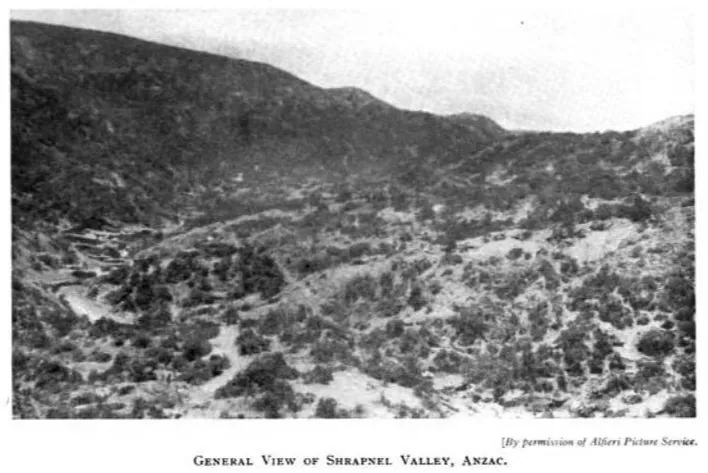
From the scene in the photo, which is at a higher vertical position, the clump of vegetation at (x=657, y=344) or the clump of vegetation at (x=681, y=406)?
the clump of vegetation at (x=657, y=344)

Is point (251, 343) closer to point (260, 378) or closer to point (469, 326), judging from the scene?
point (260, 378)

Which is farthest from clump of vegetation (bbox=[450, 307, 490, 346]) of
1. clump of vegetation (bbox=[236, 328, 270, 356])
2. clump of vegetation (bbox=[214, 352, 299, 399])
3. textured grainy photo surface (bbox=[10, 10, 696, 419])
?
clump of vegetation (bbox=[236, 328, 270, 356])

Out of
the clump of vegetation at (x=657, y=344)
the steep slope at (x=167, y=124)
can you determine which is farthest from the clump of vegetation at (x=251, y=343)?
→ the steep slope at (x=167, y=124)

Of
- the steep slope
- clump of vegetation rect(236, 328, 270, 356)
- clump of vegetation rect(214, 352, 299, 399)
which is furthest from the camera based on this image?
the steep slope

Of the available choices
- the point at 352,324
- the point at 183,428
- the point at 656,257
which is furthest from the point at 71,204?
the point at 656,257

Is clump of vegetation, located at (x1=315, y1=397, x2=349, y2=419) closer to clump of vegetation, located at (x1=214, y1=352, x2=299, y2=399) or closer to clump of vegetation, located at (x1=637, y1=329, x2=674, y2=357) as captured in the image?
clump of vegetation, located at (x1=214, y1=352, x2=299, y2=399)

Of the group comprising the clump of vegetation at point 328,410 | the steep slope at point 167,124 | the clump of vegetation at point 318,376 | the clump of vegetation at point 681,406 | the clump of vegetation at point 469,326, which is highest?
the steep slope at point 167,124

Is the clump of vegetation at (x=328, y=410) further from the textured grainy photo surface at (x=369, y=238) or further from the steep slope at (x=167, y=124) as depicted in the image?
the steep slope at (x=167, y=124)

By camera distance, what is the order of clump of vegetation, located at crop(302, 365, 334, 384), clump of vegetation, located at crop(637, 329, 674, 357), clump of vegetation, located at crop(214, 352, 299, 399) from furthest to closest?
1. clump of vegetation, located at crop(637, 329, 674, 357)
2. clump of vegetation, located at crop(302, 365, 334, 384)
3. clump of vegetation, located at crop(214, 352, 299, 399)

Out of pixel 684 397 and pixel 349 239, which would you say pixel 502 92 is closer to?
pixel 349 239
